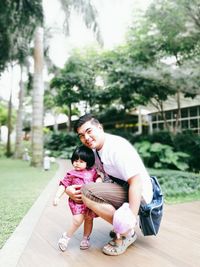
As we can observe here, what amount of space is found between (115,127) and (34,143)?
11339 mm

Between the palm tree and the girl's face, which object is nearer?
the girl's face

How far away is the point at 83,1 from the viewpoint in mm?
12484

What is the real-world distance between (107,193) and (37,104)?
11.0 metres

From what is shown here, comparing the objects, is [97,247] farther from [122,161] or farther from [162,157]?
[162,157]

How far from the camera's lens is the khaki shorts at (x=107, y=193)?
3361 mm

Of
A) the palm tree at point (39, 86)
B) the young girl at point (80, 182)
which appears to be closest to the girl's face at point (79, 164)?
the young girl at point (80, 182)

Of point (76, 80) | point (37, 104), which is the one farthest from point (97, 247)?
point (76, 80)

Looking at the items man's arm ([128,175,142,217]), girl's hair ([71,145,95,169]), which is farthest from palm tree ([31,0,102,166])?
man's arm ([128,175,142,217])

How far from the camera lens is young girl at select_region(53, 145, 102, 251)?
3.54 metres

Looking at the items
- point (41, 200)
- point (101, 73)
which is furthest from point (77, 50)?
point (41, 200)

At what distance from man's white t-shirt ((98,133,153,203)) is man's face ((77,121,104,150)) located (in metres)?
0.06

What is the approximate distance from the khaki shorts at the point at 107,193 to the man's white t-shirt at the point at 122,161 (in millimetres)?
126

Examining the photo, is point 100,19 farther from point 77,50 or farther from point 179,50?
point 77,50

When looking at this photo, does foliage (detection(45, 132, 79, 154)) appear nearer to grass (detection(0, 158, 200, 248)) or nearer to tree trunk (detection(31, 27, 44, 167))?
tree trunk (detection(31, 27, 44, 167))
